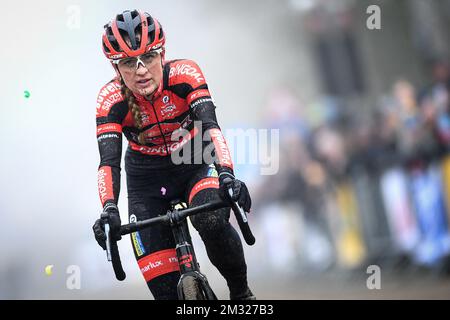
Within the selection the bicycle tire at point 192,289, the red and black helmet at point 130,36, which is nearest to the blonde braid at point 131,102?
the red and black helmet at point 130,36

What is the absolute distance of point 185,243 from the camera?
21.7 ft

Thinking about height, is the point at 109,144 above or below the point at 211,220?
above

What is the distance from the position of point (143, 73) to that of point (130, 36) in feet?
1.00

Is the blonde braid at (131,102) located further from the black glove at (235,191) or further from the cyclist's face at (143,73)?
the black glove at (235,191)

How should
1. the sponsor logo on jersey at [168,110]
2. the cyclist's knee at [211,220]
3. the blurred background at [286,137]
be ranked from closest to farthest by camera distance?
the cyclist's knee at [211,220] < the sponsor logo on jersey at [168,110] < the blurred background at [286,137]

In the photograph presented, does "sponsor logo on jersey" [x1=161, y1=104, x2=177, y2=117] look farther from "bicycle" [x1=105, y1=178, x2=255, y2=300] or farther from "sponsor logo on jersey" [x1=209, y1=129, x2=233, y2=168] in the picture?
"bicycle" [x1=105, y1=178, x2=255, y2=300]

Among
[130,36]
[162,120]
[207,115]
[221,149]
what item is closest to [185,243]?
[221,149]

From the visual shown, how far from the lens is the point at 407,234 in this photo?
45.0 feet

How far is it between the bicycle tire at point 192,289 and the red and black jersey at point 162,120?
2.83 ft

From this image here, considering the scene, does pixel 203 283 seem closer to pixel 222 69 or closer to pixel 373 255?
pixel 373 255

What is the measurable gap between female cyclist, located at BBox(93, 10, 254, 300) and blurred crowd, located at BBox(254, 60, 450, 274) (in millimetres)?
6396

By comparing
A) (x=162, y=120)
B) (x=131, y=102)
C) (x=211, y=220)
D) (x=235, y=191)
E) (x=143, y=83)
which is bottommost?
(x=211, y=220)

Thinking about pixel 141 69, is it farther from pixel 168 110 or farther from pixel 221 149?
pixel 221 149

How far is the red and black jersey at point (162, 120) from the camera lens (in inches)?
267
